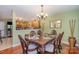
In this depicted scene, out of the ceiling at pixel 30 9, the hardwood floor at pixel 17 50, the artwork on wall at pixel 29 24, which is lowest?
the hardwood floor at pixel 17 50

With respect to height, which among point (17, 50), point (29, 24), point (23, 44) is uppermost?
point (29, 24)

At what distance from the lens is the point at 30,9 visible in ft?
6.64

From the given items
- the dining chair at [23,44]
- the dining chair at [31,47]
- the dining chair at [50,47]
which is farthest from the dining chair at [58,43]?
the dining chair at [23,44]

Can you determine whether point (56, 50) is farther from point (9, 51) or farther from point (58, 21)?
point (9, 51)

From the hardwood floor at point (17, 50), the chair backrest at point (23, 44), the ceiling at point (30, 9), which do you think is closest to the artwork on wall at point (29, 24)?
the ceiling at point (30, 9)

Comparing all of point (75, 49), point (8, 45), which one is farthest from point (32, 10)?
point (75, 49)

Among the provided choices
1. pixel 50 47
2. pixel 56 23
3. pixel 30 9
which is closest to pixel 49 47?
pixel 50 47

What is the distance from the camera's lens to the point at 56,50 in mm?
2070

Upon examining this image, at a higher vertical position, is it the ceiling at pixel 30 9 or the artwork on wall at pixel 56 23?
the ceiling at pixel 30 9

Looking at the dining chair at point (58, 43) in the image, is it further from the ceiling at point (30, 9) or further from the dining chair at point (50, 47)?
the ceiling at point (30, 9)

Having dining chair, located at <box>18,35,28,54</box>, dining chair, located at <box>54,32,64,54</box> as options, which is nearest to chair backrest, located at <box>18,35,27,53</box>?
dining chair, located at <box>18,35,28,54</box>

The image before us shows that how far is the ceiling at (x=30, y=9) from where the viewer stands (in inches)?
78.2

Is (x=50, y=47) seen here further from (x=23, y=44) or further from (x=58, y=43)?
(x=23, y=44)

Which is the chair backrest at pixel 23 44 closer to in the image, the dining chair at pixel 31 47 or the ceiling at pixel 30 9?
the dining chair at pixel 31 47
